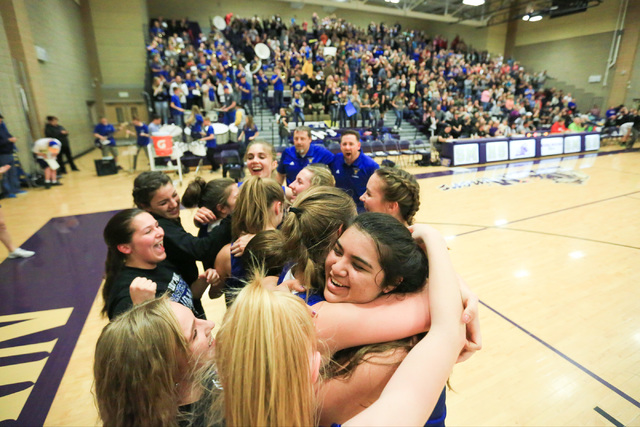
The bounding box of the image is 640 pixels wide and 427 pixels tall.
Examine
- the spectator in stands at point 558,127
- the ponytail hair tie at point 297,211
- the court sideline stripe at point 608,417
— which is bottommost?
the court sideline stripe at point 608,417

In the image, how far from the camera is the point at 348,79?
54.9 ft

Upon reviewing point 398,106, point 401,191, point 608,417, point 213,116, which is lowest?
point 608,417

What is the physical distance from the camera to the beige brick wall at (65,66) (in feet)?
33.7

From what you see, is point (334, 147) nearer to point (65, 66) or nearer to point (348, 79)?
point (348, 79)

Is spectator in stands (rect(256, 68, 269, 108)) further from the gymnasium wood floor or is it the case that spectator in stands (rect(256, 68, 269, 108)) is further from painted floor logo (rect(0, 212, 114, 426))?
painted floor logo (rect(0, 212, 114, 426))

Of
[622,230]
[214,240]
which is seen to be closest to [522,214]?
[622,230]

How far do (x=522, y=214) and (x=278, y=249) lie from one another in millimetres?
6219

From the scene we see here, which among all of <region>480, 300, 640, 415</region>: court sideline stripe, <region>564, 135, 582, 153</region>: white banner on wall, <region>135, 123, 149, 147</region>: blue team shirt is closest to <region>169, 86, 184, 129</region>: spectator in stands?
<region>135, 123, 149, 147</region>: blue team shirt

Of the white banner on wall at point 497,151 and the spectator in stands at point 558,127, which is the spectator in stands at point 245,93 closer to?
the white banner on wall at point 497,151

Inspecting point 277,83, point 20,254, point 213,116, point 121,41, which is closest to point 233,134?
point 213,116

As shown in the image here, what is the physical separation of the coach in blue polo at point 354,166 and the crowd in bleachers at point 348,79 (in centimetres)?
973

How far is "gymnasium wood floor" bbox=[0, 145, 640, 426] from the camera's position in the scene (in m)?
2.28

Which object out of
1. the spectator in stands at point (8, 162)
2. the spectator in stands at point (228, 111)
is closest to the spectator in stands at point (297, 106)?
the spectator in stands at point (228, 111)

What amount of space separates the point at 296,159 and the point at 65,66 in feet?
43.9
